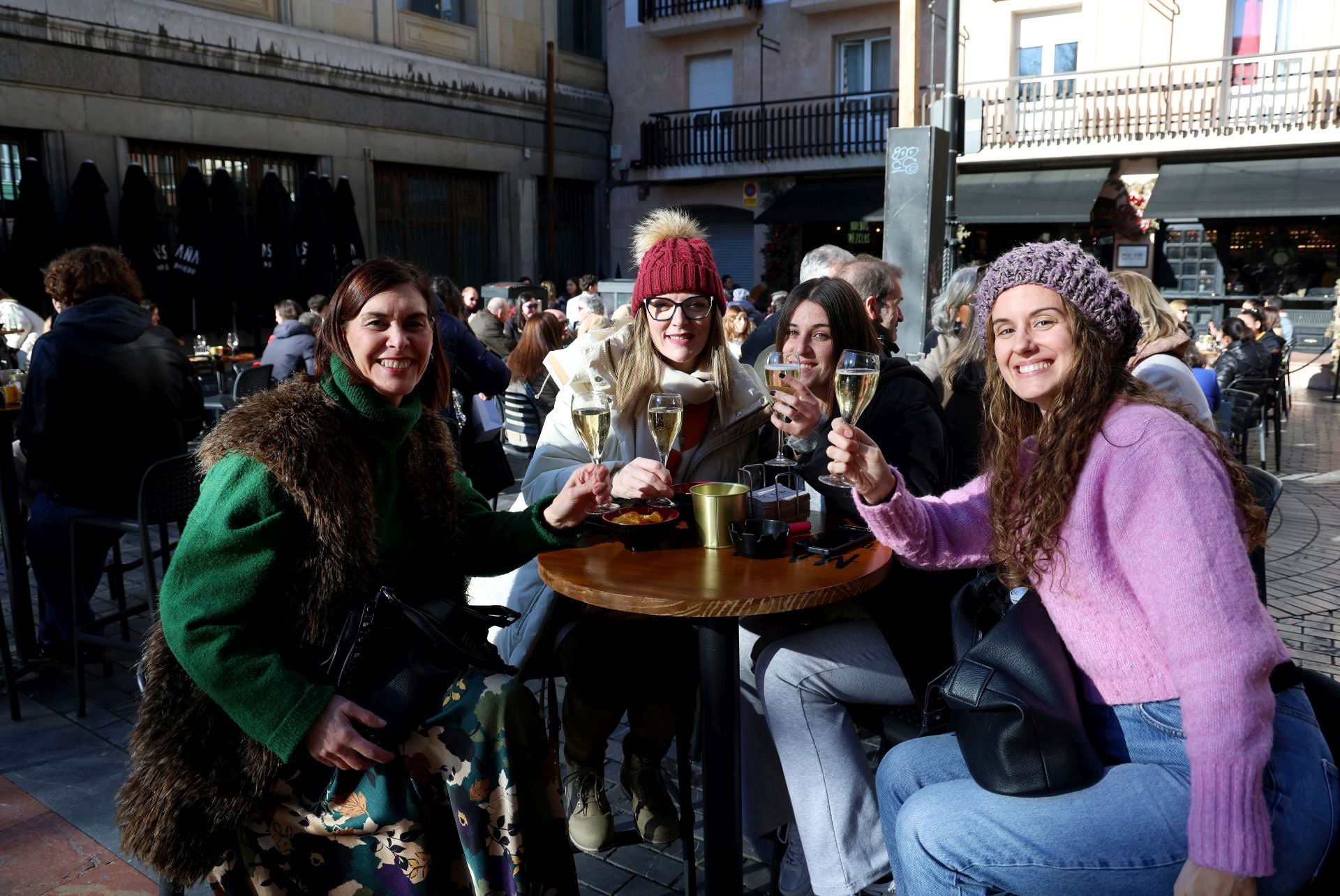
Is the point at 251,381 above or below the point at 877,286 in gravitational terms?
below

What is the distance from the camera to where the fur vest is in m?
1.89

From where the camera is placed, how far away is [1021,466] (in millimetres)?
2082

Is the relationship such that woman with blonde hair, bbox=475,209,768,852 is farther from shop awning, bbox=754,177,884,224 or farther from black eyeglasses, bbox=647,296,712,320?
shop awning, bbox=754,177,884,224

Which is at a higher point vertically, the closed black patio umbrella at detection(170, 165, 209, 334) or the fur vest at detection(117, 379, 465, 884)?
the closed black patio umbrella at detection(170, 165, 209, 334)

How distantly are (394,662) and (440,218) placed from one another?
53.6 ft

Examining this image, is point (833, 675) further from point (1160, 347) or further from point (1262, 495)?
point (1160, 347)

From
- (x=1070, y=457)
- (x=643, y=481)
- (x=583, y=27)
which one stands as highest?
(x=583, y=27)

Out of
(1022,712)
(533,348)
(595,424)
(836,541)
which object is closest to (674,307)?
(595,424)

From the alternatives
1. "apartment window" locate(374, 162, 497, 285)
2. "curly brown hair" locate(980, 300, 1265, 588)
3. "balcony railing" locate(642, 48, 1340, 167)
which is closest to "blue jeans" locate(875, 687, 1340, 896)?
"curly brown hair" locate(980, 300, 1265, 588)

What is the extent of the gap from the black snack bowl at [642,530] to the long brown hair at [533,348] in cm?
483

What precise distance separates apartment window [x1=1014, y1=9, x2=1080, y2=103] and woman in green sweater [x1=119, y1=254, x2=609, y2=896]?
1807cm

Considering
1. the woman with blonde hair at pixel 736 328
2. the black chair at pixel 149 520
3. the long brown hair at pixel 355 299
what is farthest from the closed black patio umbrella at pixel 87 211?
the long brown hair at pixel 355 299

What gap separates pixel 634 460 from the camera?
9.18 ft

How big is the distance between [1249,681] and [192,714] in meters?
1.92
